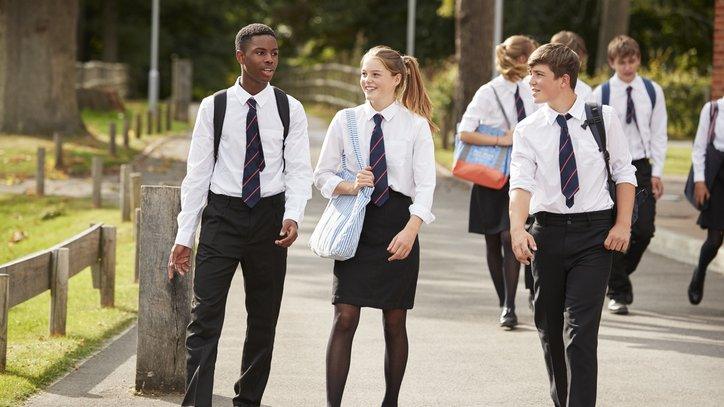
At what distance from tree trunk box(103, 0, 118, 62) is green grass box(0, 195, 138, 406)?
36.6 m

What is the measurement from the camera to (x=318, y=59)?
65062 mm

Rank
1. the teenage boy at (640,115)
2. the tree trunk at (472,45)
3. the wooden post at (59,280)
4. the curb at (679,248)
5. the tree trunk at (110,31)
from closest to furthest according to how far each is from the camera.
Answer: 1. the wooden post at (59,280)
2. the teenage boy at (640,115)
3. the curb at (679,248)
4. the tree trunk at (472,45)
5. the tree trunk at (110,31)

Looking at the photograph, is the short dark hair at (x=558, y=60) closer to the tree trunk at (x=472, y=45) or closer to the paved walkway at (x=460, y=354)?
the paved walkway at (x=460, y=354)

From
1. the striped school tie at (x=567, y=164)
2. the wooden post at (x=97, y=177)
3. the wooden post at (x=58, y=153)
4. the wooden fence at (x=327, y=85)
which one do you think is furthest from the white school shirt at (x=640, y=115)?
the wooden fence at (x=327, y=85)

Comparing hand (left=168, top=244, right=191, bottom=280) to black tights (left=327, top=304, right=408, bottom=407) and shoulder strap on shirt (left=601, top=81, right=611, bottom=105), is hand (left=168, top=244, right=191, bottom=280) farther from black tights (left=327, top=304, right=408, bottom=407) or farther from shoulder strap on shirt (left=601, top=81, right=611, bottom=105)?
shoulder strap on shirt (left=601, top=81, right=611, bottom=105)

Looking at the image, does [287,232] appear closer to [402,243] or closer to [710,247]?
[402,243]

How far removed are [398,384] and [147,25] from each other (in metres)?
52.7

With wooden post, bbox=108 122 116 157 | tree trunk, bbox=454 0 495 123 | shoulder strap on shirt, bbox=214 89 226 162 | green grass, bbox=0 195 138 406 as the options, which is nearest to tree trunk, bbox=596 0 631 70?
tree trunk, bbox=454 0 495 123

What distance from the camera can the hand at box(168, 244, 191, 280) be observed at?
6336 millimetres

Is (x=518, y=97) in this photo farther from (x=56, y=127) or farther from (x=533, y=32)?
(x=533, y=32)

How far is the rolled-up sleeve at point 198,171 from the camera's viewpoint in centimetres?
619

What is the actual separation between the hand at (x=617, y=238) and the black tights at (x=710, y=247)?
14.4 ft

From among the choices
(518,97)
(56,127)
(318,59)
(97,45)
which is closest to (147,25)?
(97,45)

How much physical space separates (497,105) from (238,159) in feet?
11.5
